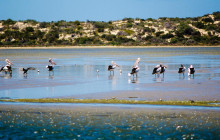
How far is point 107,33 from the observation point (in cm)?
9500

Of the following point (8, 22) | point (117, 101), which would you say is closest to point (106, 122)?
point (117, 101)

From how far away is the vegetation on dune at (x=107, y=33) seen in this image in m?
85.8

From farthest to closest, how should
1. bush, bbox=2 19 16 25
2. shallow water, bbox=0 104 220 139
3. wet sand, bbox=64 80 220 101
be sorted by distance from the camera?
bush, bbox=2 19 16 25
wet sand, bbox=64 80 220 101
shallow water, bbox=0 104 220 139

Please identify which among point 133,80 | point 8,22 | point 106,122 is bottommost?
point 106,122

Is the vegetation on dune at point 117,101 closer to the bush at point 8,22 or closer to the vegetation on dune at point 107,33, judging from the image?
the vegetation on dune at point 107,33

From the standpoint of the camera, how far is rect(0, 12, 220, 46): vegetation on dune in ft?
282

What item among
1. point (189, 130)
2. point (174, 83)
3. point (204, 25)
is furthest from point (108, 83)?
point (204, 25)

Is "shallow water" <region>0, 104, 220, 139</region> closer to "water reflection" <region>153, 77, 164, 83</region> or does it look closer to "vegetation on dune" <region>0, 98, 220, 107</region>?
"vegetation on dune" <region>0, 98, 220, 107</region>

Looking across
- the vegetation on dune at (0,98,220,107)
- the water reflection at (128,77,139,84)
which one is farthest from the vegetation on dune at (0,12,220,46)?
the vegetation on dune at (0,98,220,107)

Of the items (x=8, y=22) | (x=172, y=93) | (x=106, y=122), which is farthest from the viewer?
(x=8, y=22)

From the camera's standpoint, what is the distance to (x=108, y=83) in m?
21.8

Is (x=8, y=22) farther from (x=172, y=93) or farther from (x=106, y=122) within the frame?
(x=106, y=122)

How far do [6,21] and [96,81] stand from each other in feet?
296

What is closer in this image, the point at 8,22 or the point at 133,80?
the point at 133,80
